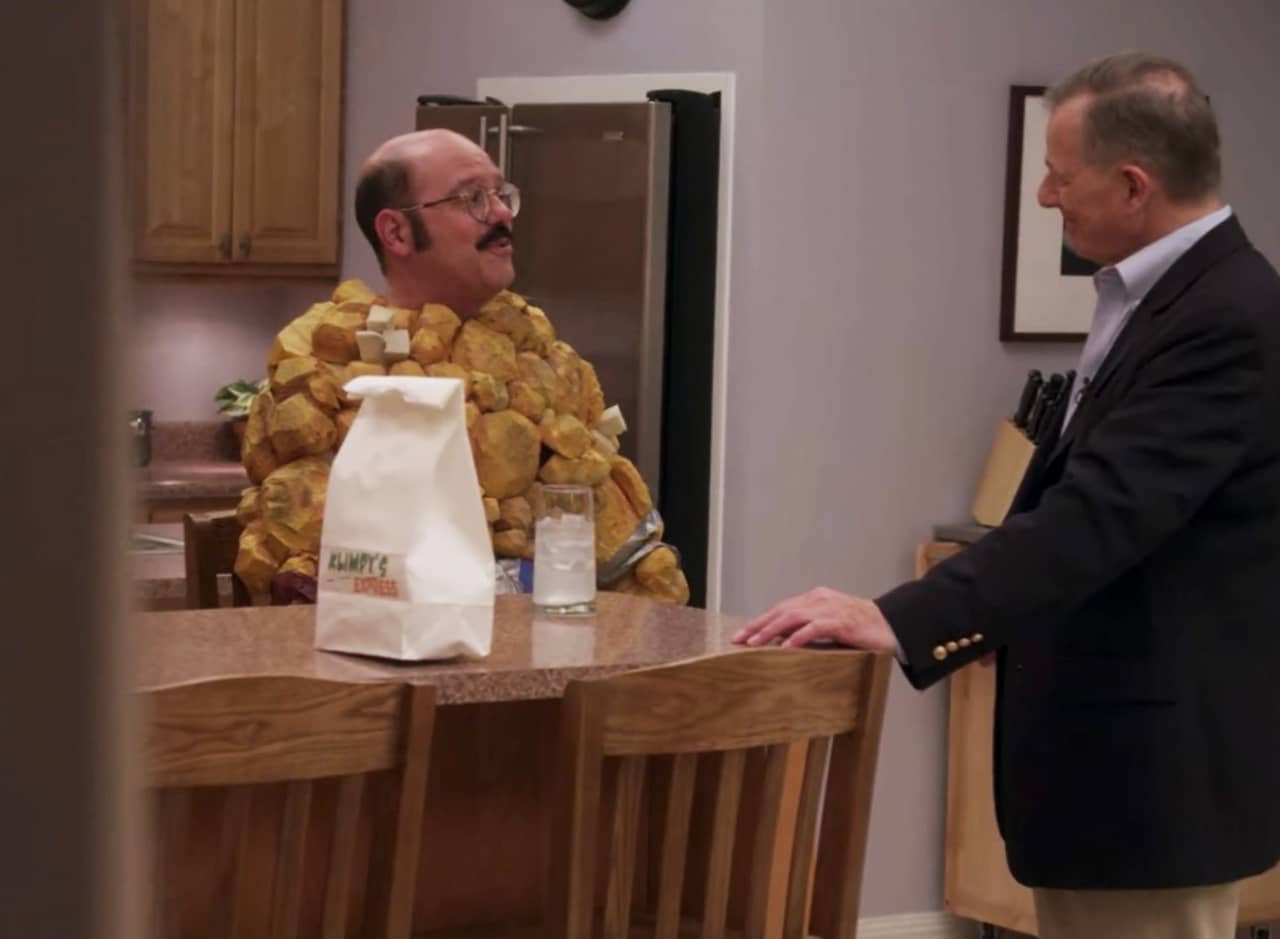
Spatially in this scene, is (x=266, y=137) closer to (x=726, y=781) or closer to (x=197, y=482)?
(x=197, y=482)

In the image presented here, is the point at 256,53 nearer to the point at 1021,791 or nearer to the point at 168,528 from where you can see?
the point at 168,528

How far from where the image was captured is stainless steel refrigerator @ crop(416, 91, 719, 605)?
4.12 meters

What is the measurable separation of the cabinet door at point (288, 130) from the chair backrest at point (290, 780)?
4.12 m

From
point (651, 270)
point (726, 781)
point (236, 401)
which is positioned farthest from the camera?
point (236, 401)

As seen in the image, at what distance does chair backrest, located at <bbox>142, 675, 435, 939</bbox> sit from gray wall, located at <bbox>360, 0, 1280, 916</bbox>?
8.57 feet

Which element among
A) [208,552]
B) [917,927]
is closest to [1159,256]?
[208,552]

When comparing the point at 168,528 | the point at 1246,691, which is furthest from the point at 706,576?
the point at 1246,691

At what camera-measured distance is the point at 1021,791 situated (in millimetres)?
2227

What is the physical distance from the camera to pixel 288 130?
18.2 feet

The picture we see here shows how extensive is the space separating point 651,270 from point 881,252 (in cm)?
52

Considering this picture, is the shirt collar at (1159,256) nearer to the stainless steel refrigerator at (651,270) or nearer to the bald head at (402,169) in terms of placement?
the bald head at (402,169)

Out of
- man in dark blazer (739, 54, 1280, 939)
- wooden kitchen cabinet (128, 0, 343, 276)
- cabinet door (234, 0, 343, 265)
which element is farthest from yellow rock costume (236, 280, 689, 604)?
cabinet door (234, 0, 343, 265)

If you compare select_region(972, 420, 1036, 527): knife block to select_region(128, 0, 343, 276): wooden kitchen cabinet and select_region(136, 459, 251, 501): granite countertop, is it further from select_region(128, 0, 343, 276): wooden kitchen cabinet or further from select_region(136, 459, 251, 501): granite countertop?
select_region(128, 0, 343, 276): wooden kitchen cabinet

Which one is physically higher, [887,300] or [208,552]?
[887,300]
